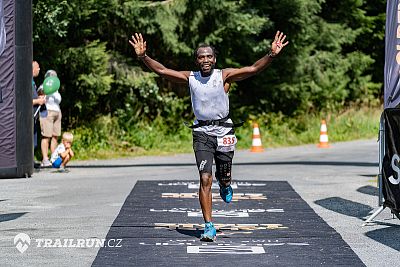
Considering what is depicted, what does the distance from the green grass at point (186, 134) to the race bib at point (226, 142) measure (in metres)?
12.1

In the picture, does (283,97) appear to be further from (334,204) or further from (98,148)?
(334,204)

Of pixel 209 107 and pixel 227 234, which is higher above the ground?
pixel 209 107

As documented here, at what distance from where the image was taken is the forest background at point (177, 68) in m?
23.5

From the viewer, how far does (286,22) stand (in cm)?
2864

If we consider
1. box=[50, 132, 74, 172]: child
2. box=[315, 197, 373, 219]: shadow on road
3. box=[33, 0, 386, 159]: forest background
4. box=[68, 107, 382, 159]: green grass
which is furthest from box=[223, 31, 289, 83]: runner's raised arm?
box=[68, 107, 382, 159]: green grass

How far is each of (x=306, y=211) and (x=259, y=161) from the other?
338 inches

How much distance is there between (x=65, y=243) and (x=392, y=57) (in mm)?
4249

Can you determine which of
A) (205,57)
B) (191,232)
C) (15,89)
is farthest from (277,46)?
(15,89)

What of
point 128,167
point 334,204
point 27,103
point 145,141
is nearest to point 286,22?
point 145,141

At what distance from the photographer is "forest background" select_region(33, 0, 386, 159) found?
2345 cm

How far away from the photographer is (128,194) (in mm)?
14172

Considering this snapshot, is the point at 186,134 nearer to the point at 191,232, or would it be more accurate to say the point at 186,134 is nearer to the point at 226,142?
the point at 191,232

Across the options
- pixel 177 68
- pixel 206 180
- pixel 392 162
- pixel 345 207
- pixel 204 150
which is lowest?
pixel 345 207

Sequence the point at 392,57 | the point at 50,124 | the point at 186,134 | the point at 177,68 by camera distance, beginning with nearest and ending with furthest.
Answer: the point at 392,57, the point at 50,124, the point at 186,134, the point at 177,68
